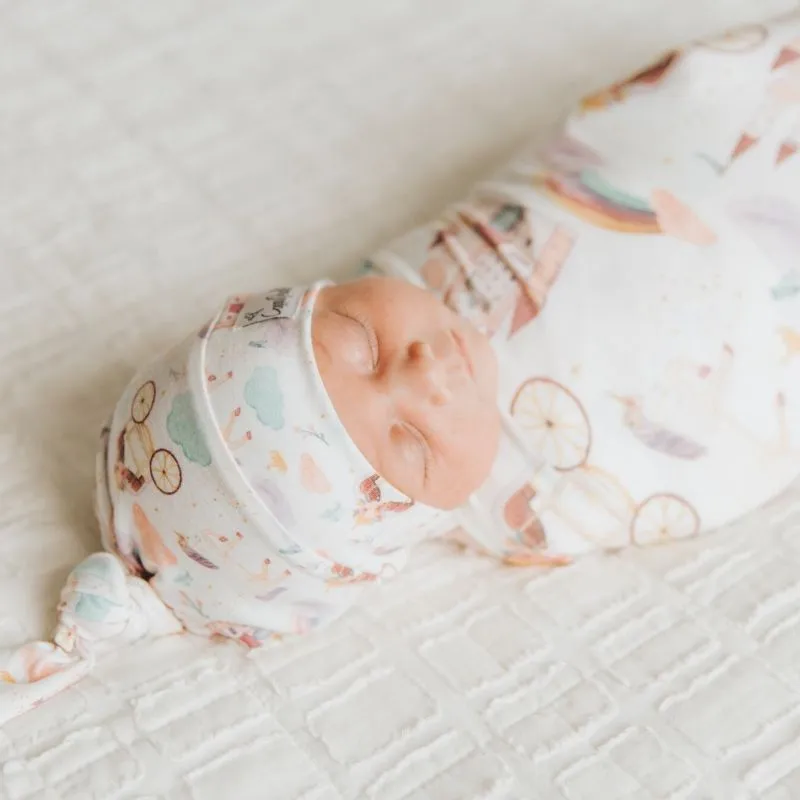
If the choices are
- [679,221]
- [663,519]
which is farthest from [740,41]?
[663,519]

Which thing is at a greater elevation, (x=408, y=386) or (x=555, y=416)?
(x=408, y=386)

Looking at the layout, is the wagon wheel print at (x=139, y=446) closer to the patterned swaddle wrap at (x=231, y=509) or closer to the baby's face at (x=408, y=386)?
the patterned swaddle wrap at (x=231, y=509)

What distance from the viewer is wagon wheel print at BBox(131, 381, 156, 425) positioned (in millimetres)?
768

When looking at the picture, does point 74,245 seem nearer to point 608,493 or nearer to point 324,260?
point 324,260

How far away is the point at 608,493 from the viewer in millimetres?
869

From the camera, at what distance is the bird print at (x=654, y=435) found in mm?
864

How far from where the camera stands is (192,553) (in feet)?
2.48

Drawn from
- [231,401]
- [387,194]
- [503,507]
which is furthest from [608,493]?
[387,194]

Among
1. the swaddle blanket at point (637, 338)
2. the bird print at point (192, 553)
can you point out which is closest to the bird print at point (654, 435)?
the swaddle blanket at point (637, 338)

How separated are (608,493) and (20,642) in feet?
1.48

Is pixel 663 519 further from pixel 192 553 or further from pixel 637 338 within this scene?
pixel 192 553

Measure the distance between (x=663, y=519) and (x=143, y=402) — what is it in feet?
1.38

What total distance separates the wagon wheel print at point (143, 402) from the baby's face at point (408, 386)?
0.13 meters

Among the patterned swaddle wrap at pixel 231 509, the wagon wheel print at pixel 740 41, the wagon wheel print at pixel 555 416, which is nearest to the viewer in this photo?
the patterned swaddle wrap at pixel 231 509
